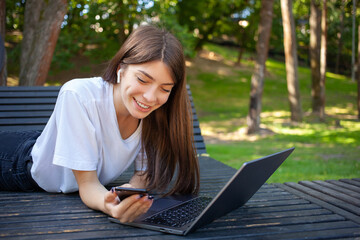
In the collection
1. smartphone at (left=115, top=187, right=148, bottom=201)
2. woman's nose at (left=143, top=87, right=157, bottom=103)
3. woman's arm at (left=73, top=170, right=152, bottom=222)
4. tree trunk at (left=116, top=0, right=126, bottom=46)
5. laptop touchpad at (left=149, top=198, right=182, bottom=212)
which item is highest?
tree trunk at (left=116, top=0, right=126, bottom=46)

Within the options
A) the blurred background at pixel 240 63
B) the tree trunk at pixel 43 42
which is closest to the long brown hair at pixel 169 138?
the blurred background at pixel 240 63

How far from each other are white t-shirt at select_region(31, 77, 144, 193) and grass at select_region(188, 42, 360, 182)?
3.51 m

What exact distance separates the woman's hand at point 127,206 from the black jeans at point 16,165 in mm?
979

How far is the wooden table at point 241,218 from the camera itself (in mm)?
1805

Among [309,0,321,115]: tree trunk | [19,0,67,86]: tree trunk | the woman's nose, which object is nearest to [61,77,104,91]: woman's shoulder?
the woman's nose

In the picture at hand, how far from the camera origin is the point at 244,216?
2129 mm

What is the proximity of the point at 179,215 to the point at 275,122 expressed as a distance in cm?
1217

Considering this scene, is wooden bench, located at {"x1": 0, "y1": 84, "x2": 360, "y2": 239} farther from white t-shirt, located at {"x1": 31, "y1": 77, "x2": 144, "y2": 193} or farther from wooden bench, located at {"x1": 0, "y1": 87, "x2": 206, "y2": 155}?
wooden bench, located at {"x1": 0, "y1": 87, "x2": 206, "y2": 155}

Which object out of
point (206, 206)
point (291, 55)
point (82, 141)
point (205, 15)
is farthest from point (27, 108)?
point (205, 15)

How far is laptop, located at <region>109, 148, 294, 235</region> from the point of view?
165 cm

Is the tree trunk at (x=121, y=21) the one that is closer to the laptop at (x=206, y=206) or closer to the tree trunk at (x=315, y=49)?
the tree trunk at (x=315, y=49)

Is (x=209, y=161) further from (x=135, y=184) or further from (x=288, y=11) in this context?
(x=288, y=11)

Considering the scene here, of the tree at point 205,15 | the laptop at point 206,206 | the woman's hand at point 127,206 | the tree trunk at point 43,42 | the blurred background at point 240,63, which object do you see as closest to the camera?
the laptop at point 206,206

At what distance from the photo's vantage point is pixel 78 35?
16312mm
